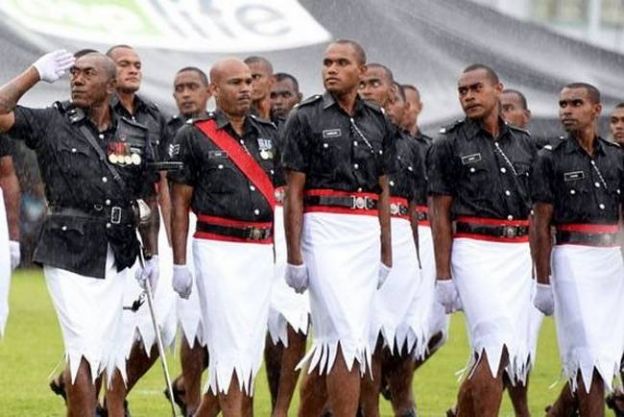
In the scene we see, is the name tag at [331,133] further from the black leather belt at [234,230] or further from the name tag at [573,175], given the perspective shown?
the name tag at [573,175]

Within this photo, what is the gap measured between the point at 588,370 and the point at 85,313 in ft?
12.2

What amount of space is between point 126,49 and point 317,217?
2.67 meters

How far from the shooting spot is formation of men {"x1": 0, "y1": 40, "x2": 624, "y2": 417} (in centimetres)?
1372

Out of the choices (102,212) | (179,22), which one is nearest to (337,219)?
(102,212)

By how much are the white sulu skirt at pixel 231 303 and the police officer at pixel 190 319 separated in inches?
66.6

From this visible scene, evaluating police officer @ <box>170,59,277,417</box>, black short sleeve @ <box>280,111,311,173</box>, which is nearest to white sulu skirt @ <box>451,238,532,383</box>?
black short sleeve @ <box>280,111,311,173</box>

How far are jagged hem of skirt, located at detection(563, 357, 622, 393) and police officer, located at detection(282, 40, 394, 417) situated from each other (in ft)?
5.44

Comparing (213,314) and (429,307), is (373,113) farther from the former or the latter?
(429,307)

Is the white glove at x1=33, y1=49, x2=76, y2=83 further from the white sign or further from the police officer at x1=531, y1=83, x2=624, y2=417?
the white sign

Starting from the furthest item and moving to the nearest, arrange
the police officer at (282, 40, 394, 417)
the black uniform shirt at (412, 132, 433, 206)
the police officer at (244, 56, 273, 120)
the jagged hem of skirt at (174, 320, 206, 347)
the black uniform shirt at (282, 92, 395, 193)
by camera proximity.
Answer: the black uniform shirt at (412, 132, 433, 206)
the police officer at (244, 56, 273, 120)
the jagged hem of skirt at (174, 320, 206, 347)
the black uniform shirt at (282, 92, 395, 193)
the police officer at (282, 40, 394, 417)

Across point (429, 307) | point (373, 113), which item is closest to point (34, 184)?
point (429, 307)

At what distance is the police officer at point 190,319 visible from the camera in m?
16.2

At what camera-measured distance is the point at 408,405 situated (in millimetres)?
16781

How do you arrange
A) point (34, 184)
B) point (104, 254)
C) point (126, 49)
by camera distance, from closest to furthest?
point (104, 254), point (126, 49), point (34, 184)
